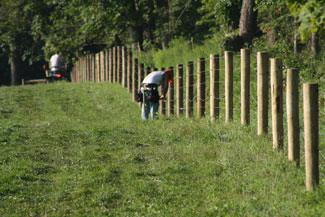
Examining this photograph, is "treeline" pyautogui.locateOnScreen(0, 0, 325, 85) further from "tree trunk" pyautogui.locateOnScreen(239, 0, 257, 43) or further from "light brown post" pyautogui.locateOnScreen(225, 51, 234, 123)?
"light brown post" pyautogui.locateOnScreen(225, 51, 234, 123)

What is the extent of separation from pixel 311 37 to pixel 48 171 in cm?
1606

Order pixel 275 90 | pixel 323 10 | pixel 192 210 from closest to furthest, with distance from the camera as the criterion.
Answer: pixel 323 10, pixel 192 210, pixel 275 90

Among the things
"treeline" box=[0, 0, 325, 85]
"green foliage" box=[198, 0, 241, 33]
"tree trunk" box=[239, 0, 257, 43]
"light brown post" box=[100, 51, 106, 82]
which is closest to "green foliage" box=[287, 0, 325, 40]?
"treeline" box=[0, 0, 325, 85]

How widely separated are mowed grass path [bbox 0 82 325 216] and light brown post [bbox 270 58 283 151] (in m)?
0.19

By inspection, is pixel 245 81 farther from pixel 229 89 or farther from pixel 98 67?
pixel 98 67

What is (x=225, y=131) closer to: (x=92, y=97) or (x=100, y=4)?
(x=92, y=97)

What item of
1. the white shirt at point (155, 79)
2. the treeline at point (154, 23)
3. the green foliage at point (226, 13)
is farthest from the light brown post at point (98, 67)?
the white shirt at point (155, 79)

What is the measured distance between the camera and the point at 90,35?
34656 mm

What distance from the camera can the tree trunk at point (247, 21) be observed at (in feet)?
63.2

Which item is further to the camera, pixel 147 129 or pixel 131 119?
pixel 131 119

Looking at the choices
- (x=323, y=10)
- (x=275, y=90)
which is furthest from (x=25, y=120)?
(x=323, y=10)

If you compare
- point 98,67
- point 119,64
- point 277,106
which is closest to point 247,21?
point 119,64

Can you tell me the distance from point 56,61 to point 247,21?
Result: 1313 cm

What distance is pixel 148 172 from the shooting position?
8469 mm
